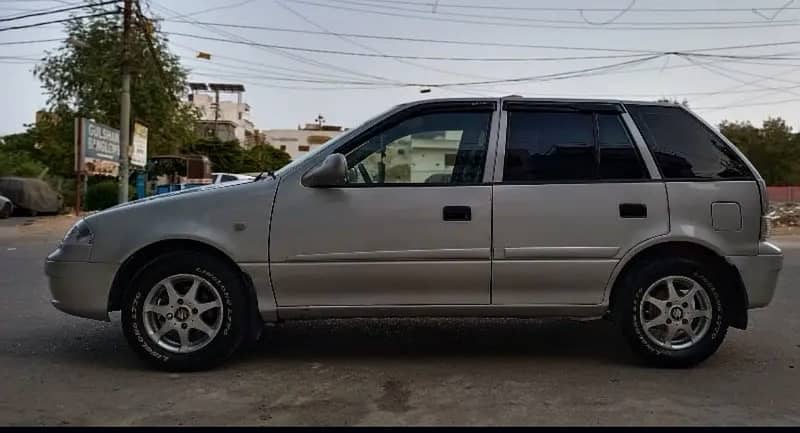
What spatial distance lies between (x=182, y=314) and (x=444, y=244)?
5.62 feet

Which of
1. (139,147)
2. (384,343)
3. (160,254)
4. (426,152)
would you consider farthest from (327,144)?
(139,147)

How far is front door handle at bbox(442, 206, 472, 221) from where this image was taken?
4465mm

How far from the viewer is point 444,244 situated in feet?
14.6

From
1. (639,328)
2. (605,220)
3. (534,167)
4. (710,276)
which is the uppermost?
(534,167)

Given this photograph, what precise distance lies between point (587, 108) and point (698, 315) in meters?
1.54

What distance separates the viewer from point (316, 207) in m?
4.45

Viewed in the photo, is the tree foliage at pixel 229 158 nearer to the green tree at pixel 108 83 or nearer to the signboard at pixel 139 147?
the green tree at pixel 108 83

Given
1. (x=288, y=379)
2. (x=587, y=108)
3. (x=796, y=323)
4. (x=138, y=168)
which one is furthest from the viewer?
(x=138, y=168)

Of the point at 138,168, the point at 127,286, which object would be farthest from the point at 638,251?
the point at 138,168

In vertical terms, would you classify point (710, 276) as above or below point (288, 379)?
above

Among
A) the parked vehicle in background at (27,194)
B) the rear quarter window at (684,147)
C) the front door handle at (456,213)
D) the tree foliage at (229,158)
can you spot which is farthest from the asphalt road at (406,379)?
the tree foliage at (229,158)

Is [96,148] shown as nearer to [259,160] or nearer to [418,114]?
[418,114]

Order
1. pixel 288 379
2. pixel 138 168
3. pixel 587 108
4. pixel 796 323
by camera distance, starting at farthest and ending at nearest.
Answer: pixel 138 168 < pixel 796 323 < pixel 587 108 < pixel 288 379

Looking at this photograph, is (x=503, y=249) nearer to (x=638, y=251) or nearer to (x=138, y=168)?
(x=638, y=251)
